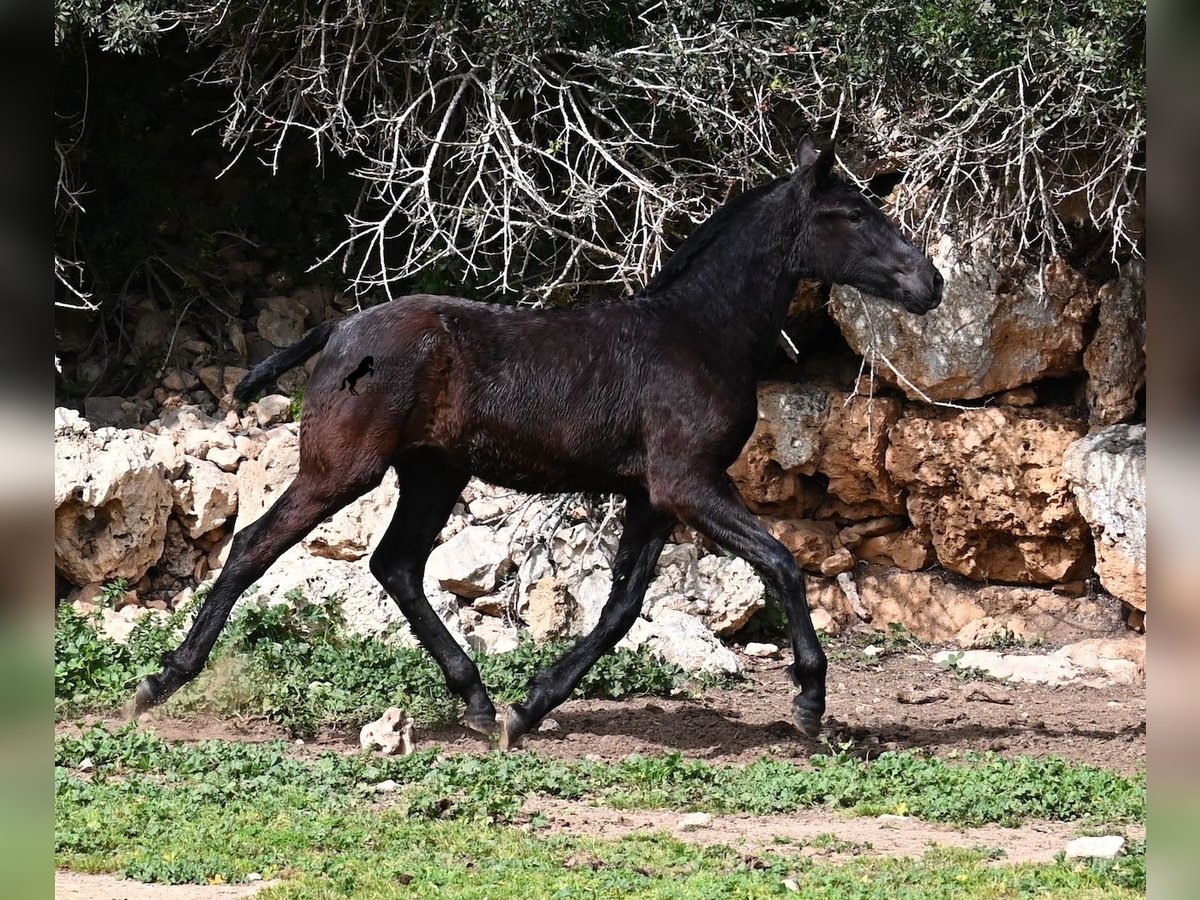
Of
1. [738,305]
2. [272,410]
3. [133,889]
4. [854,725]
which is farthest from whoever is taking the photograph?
[272,410]

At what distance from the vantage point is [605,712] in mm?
7496

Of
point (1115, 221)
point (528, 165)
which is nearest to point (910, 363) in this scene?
point (1115, 221)

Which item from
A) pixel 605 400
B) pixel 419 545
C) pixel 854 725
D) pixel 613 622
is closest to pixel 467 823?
pixel 613 622

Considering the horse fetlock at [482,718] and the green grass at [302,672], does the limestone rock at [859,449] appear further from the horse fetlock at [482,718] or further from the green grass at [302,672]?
the horse fetlock at [482,718]

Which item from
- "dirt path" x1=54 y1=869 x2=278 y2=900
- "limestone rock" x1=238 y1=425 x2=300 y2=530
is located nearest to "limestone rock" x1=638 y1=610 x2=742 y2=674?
"limestone rock" x1=238 y1=425 x2=300 y2=530

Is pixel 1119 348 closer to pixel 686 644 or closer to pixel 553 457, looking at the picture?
pixel 686 644

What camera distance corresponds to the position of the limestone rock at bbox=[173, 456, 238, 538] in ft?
32.4

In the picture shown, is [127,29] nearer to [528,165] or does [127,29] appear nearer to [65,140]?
[65,140]

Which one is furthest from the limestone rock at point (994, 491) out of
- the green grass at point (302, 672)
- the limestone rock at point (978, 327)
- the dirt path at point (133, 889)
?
the dirt path at point (133, 889)

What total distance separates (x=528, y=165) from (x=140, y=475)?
3589 millimetres

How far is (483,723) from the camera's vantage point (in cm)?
686

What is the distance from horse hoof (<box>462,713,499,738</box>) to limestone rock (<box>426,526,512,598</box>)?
2.72m

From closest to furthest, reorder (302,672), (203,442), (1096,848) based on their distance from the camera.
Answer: (1096,848) → (302,672) → (203,442)

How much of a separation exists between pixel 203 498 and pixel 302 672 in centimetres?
283
